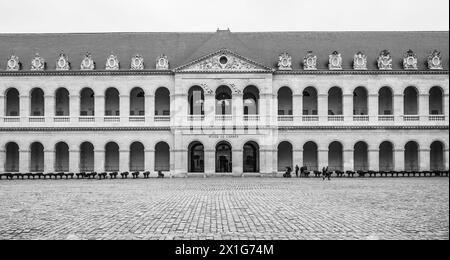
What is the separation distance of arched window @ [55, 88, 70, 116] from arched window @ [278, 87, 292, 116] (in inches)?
844

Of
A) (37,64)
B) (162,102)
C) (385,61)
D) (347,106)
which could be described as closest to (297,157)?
(347,106)

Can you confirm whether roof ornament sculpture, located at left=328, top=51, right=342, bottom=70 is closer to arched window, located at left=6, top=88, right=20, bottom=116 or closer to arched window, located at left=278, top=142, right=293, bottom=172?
arched window, located at left=278, top=142, right=293, bottom=172

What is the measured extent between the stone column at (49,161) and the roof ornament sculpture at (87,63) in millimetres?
8853

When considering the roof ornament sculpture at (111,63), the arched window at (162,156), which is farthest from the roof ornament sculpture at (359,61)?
the roof ornament sculpture at (111,63)

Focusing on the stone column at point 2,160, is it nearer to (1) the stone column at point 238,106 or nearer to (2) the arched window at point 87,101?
(2) the arched window at point 87,101

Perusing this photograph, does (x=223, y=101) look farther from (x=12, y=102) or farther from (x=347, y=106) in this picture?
(x=12, y=102)

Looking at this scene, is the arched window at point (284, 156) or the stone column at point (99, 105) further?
the arched window at point (284, 156)

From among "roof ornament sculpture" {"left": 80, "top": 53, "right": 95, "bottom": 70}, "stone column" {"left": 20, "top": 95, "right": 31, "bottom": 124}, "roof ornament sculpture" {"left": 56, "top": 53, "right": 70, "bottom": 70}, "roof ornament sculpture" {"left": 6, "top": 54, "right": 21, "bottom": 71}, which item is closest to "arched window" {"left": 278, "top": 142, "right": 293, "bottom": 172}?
"roof ornament sculpture" {"left": 80, "top": 53, "right": 95, "bottom": 70}

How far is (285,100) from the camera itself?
2029 inches

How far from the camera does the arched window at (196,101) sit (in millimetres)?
50469

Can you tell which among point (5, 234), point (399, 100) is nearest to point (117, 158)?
point (399, 100)

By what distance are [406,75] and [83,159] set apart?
108 ft

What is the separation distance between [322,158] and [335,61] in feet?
31.5
